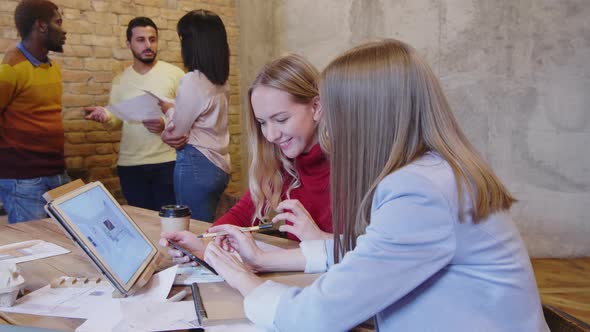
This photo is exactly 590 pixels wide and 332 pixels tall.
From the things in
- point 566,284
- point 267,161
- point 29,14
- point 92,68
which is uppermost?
point 29,14

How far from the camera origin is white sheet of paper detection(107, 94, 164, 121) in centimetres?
309

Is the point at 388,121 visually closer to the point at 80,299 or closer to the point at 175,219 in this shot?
the point at 80,299

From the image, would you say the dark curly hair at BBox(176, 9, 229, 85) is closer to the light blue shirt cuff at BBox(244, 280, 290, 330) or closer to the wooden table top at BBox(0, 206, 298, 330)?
the wooden table top at BBox(0, 206, 298, 330)

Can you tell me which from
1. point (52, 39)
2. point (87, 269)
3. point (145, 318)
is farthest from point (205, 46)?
point (145, 318)

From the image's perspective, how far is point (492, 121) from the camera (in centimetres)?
399

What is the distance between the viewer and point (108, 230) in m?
1.32

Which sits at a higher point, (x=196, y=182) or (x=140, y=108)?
(x=140, y=108)

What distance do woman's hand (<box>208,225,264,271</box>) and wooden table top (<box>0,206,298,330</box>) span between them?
180 millimetres

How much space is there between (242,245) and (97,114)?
2.40 m

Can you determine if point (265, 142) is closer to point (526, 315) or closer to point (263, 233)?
point (263, 233)

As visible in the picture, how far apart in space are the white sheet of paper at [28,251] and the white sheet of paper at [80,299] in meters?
0.36

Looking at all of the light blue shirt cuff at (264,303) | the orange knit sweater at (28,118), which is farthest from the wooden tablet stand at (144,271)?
the orange knit sweater at (28,118)

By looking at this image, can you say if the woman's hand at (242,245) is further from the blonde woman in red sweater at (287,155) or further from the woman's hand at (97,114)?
the woman's hand at (97,114)

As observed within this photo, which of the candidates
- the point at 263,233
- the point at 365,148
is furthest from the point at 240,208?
the point at 365,148
